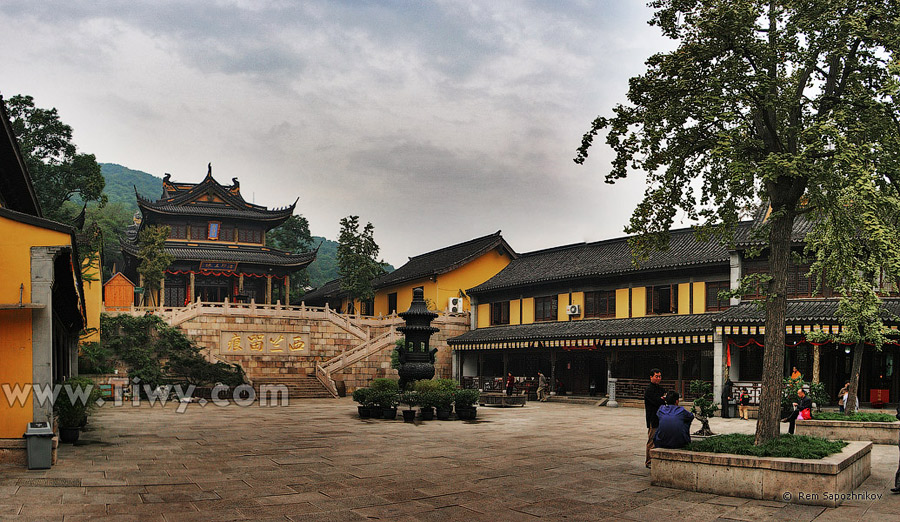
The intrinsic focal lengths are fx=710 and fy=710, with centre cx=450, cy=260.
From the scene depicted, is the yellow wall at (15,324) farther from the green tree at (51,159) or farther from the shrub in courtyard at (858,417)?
the green tree at (51,159)

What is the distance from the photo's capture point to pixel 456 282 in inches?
1564

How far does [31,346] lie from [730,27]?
11.1 metres

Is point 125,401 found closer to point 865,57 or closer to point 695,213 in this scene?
point 695,213

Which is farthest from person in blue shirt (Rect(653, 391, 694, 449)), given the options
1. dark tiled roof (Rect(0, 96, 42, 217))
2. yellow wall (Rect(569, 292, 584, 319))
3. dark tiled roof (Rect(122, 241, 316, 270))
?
dark tiled roof (Rect(122, 241, 316, 270))

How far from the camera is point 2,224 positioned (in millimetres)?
10531

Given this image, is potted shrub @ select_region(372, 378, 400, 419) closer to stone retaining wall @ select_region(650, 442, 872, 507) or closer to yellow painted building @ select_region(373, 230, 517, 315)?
stone retaining wall @ select_region(650, 442, 872, 507)

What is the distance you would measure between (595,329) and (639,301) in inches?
86.4

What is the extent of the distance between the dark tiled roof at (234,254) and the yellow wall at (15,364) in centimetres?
3240

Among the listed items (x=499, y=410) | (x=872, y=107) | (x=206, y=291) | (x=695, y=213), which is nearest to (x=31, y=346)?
(x=695, y=213)

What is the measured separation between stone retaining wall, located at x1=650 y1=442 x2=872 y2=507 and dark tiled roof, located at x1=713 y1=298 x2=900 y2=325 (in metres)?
13.6

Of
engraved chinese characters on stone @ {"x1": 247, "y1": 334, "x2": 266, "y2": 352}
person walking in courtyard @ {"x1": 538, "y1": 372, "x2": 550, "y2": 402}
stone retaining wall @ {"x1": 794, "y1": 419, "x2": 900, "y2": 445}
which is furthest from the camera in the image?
engraved chinese characters on stone @ {"x1": 247, "y1": 334, "x2": 266, "y2": 352}

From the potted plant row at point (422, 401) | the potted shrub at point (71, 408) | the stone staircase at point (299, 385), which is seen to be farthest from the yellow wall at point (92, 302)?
the potted shrub at point (71, 408)

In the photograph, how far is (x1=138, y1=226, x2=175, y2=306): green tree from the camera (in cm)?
3816

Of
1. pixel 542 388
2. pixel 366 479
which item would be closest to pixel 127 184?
pixel 542 388
